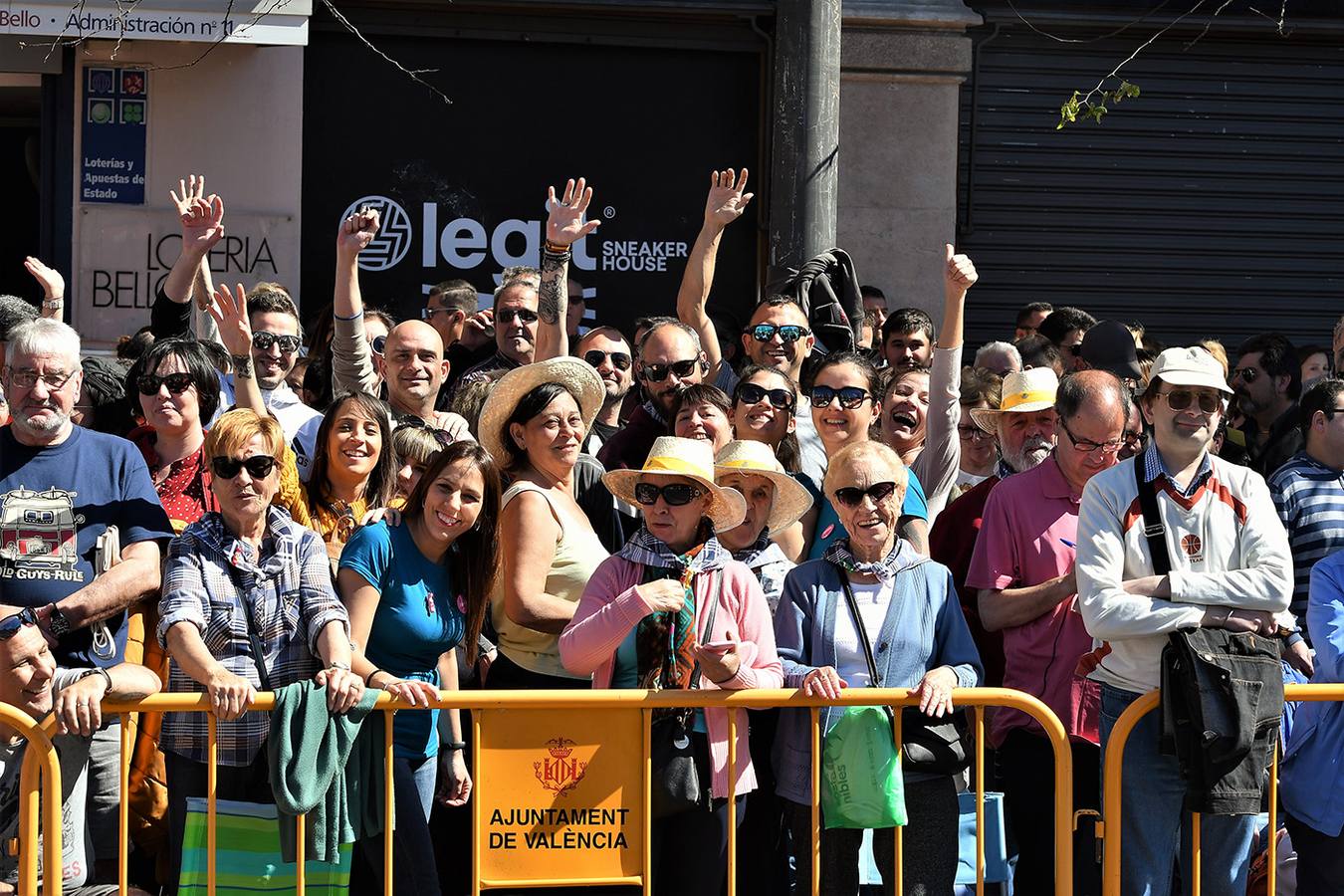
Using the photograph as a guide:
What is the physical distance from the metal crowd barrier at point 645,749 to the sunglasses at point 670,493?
25.8 inches

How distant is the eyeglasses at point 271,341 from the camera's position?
7.20 m

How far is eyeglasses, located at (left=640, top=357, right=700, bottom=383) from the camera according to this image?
7.00 m

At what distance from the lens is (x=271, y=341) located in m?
7.20

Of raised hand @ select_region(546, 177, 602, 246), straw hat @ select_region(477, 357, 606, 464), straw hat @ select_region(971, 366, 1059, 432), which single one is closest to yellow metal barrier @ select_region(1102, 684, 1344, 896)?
straw hat @ select_region(971, 366, 1059, 432)

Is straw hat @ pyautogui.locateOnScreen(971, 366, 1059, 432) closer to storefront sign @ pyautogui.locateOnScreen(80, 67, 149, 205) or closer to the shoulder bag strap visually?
the shoulder bag strap

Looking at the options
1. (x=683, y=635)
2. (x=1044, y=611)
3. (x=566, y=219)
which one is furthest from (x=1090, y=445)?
(x=566, y=219)

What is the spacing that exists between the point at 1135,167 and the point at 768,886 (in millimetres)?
7988

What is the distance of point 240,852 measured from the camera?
16.8ft

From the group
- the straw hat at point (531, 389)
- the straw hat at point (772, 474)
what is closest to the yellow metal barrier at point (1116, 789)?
the straw hat at point (772, 474)

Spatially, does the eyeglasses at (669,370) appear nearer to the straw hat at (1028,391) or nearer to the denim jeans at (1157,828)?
the straw hat at (1028,391)

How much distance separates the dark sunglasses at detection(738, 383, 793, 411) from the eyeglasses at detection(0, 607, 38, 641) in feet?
9.00

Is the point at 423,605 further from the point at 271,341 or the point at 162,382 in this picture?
the point at 271,341

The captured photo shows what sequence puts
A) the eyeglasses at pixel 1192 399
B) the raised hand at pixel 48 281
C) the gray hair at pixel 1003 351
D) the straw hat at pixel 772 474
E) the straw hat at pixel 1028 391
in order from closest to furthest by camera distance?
the eyeglasses at pixel 1192 399
the straw hat at pixel 772 474
the straw hat at pixel 1028 391
the raised hand at pixel 48 281
the gray hair at pixel 1003 351

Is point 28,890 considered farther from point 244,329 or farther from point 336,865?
point 244,329
